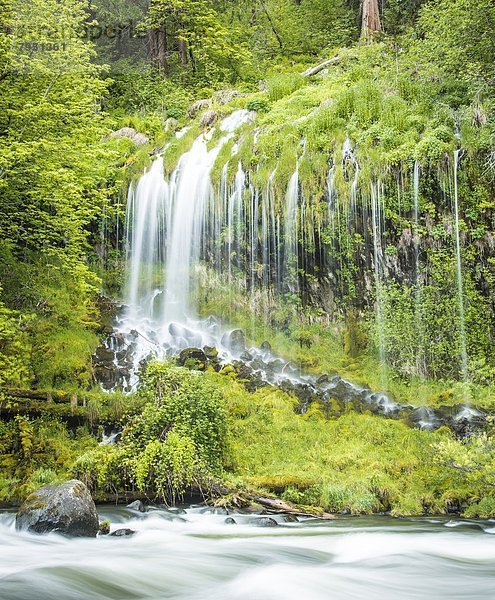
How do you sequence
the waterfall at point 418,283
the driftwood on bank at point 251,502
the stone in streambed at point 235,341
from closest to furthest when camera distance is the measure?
the driftwood on bank at point 251,502 → the waterfall at point 418,283 → the stone in streambed at point 235,341

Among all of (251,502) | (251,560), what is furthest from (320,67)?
(251,560)

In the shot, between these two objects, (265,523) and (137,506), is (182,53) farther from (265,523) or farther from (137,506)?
(265,523)

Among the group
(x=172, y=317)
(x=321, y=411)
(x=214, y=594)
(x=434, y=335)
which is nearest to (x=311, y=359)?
(x=321, y=411)

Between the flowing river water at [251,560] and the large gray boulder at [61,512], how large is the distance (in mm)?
139

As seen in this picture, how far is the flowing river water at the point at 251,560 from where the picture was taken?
516 centimetres

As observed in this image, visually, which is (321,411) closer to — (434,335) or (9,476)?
(434,335)

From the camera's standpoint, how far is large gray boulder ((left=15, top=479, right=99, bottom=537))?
6980mm

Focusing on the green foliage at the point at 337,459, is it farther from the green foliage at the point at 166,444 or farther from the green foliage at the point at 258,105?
the green foliage at the point at 258,105

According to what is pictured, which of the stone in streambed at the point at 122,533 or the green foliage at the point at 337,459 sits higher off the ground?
the green foliage at the point at 337,459

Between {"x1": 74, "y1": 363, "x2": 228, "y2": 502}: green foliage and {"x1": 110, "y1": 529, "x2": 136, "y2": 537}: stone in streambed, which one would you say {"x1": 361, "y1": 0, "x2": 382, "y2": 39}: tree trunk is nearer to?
{"x1": 74, "y1": 363, "x2": 228, "y2": 502}: green foliage

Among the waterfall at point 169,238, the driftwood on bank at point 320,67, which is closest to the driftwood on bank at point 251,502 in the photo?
the waterfall at point 169,238

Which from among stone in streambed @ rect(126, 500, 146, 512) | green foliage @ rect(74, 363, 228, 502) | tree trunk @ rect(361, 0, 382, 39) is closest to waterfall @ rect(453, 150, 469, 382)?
green foliage @ rect(74, 363, 228, 502)

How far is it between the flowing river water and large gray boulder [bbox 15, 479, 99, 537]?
139 millimetres

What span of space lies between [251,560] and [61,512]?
2.47 m
